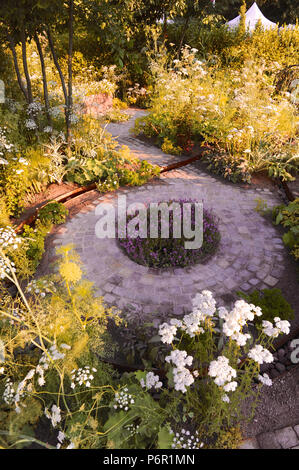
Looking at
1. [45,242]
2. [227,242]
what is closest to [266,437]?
[227,242]

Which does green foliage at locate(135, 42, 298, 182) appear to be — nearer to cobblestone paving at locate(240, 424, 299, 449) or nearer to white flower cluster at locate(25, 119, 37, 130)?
white flower cluster at locate(25, 119, 37, 130)

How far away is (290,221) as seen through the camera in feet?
17.3

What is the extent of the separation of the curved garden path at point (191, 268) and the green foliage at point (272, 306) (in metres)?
0.43

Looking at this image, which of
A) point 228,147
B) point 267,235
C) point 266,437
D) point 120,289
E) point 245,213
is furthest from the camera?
point 228,147

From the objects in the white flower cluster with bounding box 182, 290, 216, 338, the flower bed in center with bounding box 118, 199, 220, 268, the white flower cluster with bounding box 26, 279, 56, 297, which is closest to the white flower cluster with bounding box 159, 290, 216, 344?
the white flower cluster with bounding box 182, 290, 216, 338

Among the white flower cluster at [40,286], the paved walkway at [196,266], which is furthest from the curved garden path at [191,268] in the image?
the white flower cluster at [40,286]

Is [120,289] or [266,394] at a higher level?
[120,289]

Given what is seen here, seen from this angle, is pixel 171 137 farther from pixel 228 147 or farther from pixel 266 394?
pixel 266 394

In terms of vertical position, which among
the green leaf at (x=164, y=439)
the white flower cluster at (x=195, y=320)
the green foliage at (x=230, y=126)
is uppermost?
the green foliage at (x=230, y=126)

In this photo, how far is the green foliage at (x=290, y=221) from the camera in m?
4.88

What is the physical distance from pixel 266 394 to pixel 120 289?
2175mm

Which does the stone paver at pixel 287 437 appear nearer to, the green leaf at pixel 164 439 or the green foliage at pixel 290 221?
the green leaf at pixel 164 439
